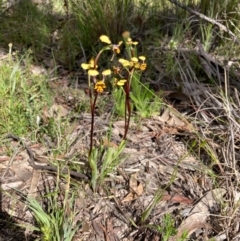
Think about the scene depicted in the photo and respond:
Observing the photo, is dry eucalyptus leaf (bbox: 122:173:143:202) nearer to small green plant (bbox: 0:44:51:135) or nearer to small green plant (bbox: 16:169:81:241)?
small green plant (bbox: 16:169:81:241)

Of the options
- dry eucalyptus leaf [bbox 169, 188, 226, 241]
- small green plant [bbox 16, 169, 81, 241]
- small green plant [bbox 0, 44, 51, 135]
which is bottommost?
dry eucalyptus leaf [bbox 169, 188, 226, 241]

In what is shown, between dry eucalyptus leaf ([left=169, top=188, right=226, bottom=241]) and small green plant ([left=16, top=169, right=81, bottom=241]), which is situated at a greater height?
small green plant ([left=16, top=169, right=81, bottom=241])

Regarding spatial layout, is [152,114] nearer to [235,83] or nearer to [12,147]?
[235,83]

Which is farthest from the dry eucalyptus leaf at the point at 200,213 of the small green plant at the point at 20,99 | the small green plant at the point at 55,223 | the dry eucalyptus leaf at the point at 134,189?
the small green plant at the point at 20,99

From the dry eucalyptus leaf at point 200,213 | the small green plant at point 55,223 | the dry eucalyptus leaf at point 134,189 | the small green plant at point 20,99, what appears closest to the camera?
the small green plant at point 55,223

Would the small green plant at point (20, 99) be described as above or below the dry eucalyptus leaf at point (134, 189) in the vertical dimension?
above

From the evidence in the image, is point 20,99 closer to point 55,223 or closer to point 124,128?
point 124,128

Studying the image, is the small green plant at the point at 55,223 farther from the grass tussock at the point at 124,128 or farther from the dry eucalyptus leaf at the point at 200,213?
the dry eucalyptus leaf at the point at 200,213

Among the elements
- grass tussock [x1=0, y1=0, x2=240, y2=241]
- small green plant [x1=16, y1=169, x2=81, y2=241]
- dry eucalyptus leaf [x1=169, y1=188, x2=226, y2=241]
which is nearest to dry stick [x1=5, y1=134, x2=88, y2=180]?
grass tussock [x1=0, y1=0, x2=240, y2=241]

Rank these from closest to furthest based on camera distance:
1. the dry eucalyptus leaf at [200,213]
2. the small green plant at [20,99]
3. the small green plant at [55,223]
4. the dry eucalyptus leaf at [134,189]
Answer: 1. the small green plant at [55,223]
2. the dry eucalyptus leaf at [200,213]
3. the dry eucalyptus leaf at [134,189]
4. the small green plant at [20,99]

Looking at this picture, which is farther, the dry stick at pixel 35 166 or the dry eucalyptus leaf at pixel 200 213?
the dry stick at pixel 35 166

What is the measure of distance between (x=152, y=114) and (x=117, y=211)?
0.63m

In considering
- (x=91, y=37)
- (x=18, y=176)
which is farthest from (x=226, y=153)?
(x=91, y=37)

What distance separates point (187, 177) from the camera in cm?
167
